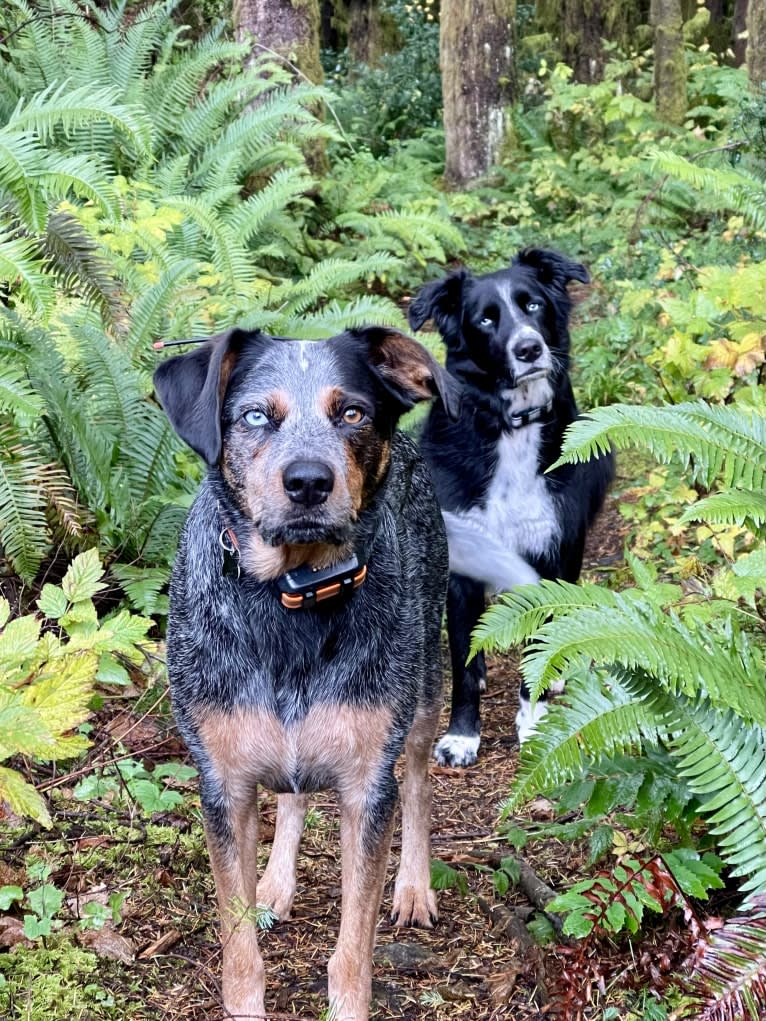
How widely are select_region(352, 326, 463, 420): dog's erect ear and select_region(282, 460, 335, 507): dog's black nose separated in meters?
0.63

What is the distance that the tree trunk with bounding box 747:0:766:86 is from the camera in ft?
34.7

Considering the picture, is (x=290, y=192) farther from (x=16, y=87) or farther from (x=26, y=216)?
(x=26, y=216)

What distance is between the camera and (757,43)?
35.4 feet

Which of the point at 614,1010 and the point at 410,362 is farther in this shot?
the point at 410,362

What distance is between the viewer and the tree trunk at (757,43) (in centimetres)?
1059

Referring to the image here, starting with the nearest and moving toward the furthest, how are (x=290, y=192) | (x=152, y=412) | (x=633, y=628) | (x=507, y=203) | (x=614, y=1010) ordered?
(x=633, y=628) < (x=614, y=1010) < (x=152, y=412) < (x=290, y=192) < (x=507, y=203)

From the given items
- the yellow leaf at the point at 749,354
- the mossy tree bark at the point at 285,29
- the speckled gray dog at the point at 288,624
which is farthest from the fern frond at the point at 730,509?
the mossy tree bark at the point at 285,29

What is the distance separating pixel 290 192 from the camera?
868cm

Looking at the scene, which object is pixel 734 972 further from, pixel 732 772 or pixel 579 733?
Result: pixel 579 733

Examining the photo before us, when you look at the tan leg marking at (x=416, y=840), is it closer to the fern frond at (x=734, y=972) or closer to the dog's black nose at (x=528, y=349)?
the fern frond at (x=734, y=972)

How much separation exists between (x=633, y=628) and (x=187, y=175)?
7571 millimetres

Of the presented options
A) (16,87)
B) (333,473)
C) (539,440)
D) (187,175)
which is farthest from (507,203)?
(333,473)

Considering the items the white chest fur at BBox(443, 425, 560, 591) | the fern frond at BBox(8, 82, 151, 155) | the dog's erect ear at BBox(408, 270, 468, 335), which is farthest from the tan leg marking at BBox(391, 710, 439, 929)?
the fern frond at BBox(8, 82, 151, 155)

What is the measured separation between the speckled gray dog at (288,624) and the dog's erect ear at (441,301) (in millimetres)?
2398
